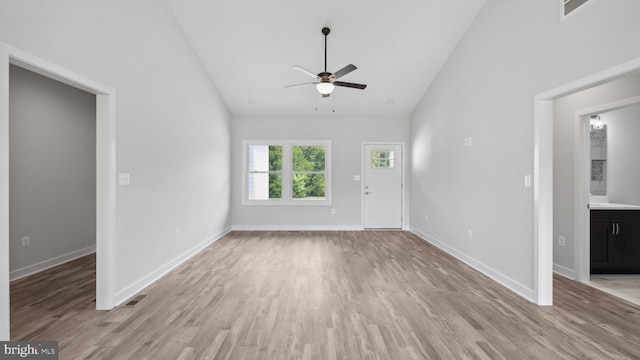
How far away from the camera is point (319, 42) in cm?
445

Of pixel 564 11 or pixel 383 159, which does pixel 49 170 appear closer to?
pixel 383 159

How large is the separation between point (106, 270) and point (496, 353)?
3296 mm

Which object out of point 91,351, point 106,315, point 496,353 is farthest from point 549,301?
point 106,315

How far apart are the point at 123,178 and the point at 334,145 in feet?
15.1

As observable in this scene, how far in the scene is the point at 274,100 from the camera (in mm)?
6020

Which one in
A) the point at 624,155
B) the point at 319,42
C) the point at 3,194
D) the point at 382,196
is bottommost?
the point at 382,196

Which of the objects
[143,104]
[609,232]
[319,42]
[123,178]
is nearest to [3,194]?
[123,178]

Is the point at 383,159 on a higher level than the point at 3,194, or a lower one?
higher

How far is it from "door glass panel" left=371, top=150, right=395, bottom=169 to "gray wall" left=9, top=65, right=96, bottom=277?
17.8 ft

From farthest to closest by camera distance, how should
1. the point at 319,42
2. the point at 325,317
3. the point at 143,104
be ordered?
the point at 319,42
the point at 143,104
the point at 325,317

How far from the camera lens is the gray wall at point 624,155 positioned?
13.3 ft

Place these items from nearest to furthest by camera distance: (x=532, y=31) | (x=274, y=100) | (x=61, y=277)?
(x=532, y=31) → (x=61, y=277) → (x=274, y=100)

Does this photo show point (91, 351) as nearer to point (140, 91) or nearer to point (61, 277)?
point (61, 277)

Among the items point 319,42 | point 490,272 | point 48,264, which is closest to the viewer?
point 490,272
